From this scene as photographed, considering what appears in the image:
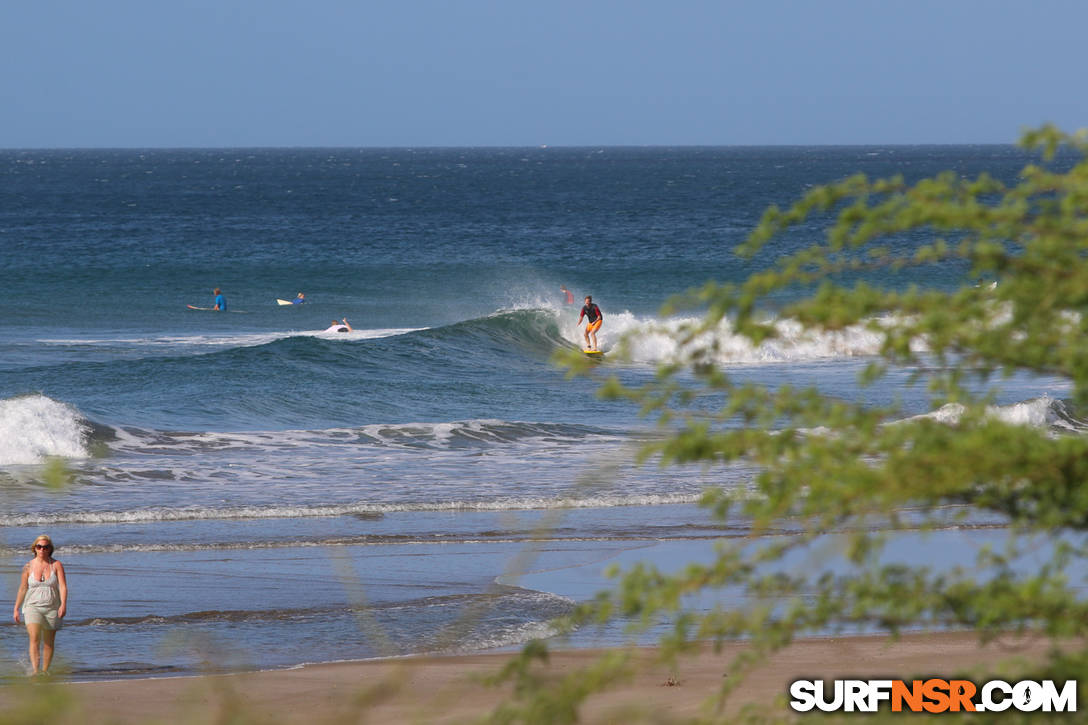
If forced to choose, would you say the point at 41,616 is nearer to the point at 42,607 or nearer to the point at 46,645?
the point at 42,607

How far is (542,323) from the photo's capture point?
117 feet

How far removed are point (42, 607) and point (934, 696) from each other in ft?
24.2

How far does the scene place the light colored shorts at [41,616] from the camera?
30.5 ft

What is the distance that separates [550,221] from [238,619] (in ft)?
204

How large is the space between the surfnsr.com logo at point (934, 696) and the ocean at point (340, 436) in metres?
0.70

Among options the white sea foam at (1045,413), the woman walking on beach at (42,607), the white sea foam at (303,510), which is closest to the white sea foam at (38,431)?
the white sea foam at (303,510)

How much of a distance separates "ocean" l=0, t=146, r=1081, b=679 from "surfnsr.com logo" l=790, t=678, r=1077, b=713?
2.31ft

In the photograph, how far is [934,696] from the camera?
367 cm

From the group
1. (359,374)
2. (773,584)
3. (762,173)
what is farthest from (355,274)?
(762,173)

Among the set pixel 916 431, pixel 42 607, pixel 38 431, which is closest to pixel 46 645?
pixel 42 607

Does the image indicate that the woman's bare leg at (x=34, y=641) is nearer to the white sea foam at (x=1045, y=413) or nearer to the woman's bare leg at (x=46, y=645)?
the woman's bare leg at (x=46, y=645)

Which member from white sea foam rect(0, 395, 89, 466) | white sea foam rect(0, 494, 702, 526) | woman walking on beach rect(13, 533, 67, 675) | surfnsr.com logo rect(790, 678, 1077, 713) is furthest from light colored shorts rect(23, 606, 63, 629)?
white sea foam rect(0, 395, 89, 466)

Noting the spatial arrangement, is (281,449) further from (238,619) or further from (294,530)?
(238,619)

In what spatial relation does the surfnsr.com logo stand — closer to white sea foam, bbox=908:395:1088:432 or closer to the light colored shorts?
the light colored shorts
